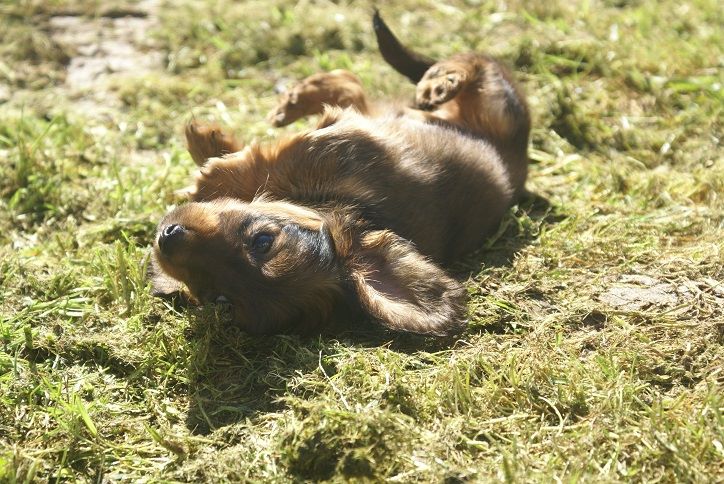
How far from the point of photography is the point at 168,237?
4723 mm

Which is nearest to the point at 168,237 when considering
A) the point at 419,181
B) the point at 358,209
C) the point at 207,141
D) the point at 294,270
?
the point at 294,270

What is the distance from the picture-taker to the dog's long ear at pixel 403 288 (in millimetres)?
4715

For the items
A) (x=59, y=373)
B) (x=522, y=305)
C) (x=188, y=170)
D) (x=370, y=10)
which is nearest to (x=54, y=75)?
(x=188, y=170)

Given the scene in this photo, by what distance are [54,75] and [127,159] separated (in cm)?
128

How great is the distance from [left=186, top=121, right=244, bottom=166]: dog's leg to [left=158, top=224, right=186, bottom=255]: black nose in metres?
1.16

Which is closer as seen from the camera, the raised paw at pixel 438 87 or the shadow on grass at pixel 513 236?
the shadow on grass at pixel 513 236

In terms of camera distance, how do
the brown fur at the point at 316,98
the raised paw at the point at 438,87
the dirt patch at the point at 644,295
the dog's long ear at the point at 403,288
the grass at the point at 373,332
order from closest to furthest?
the grass at the point at 373,332 < the dog's long ear at the point at 403,288 < the dirt patch at the point at 644,295 < the raised paw at the point at 438,87 < the brown fur at the point at 316,98

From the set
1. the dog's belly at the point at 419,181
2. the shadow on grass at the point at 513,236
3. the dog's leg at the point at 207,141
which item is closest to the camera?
the dog's belly at the point at 419,181

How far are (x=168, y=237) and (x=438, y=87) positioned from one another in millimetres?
2187

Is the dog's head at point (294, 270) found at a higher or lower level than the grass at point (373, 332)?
higher

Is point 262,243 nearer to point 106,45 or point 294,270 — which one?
point 294,270

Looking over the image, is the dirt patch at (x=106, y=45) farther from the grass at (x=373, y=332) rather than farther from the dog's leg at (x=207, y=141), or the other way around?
the dog's leg at (x=207, y=141)

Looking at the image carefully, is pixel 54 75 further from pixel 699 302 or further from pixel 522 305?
pixel 699 302

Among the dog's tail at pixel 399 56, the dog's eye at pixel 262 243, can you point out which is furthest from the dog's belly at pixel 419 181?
the dog's tail at pixel 399 56
